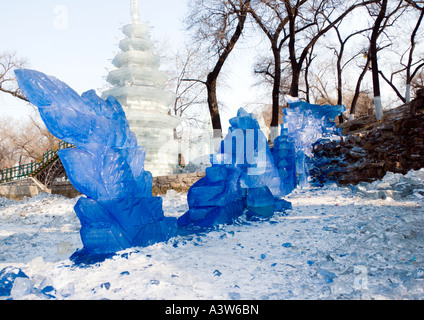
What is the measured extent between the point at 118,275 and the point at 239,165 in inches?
111

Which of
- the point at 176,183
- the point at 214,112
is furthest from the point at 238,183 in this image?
the point at 214,112

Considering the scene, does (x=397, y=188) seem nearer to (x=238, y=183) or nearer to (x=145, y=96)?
(x=238, y=183)

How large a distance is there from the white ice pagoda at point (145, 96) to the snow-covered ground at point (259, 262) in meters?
6.79

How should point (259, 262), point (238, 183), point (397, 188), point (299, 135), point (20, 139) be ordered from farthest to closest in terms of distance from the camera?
point (20, 139), point (299, 135), point (397, 188), point (238, 183), point (259, 262)

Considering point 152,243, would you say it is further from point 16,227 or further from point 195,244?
point 16,227

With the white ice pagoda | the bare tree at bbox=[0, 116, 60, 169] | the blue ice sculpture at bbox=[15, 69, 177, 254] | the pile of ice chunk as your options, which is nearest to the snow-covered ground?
the blue ice sculpture at bbox=[15, 69, 177, 254]

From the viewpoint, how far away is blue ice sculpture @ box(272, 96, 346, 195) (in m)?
6.19

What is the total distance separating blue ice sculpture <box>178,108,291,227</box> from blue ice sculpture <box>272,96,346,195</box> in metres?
1.09

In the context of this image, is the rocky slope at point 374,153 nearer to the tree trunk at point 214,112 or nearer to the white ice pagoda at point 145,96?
the tree trunk at point 214,112

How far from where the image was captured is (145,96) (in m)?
11.2

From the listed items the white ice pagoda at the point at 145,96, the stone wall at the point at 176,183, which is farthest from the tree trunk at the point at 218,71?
the stone wall at the point at 176,183

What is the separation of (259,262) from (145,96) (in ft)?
31.5

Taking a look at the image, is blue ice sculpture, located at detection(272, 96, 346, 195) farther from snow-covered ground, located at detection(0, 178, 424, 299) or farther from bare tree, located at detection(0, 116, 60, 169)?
bare tree, located at detection(0, 116, 60, 169)

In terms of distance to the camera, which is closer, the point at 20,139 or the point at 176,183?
the point at 176,183
